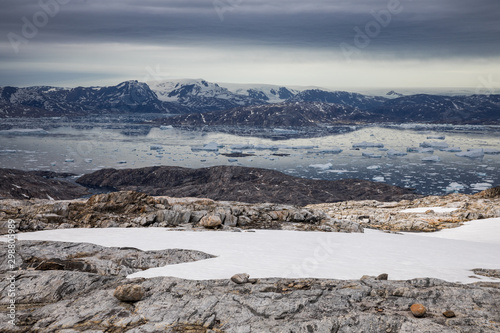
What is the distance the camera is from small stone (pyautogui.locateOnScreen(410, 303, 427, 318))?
301 inches

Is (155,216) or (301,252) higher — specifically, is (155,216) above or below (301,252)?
below

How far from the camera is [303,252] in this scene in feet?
45.8

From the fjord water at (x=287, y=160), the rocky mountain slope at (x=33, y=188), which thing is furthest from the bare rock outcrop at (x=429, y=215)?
the rocky mountain slope at (x=33, y=188)

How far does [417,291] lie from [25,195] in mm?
65484

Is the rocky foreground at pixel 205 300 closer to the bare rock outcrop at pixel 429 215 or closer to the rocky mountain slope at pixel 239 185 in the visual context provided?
the bare rock outcrop at pixel 429 215

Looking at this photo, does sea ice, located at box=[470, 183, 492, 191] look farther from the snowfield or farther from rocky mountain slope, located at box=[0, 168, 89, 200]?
rocky mountain slope, located at box=[0, 168, 89, 200]

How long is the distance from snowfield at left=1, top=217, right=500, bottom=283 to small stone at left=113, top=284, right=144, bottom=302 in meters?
1.93

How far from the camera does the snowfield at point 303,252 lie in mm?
11305

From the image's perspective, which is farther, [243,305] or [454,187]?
[454,187]

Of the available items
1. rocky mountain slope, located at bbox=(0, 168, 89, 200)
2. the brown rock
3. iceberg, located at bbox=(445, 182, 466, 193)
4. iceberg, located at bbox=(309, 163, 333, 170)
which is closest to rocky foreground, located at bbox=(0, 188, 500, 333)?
the brown rock

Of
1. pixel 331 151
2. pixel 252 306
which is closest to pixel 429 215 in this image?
pixel 252 306

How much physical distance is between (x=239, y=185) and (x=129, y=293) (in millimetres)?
67260

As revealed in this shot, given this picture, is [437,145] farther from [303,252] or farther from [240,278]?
[240,278]

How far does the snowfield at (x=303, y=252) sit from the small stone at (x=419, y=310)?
3.35 m
